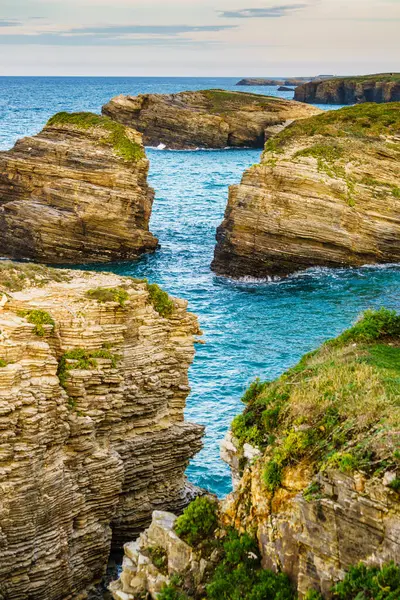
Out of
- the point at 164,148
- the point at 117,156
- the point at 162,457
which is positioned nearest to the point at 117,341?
the point at 162,457

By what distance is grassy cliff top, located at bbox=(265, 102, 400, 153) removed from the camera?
6525cm

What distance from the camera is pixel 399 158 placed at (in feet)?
207

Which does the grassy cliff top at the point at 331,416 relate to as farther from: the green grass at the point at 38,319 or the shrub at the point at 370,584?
the green grass at the point at 38,319

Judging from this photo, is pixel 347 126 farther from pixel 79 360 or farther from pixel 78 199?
pixel 79 360

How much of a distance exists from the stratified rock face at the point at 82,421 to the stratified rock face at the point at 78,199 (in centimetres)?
3357

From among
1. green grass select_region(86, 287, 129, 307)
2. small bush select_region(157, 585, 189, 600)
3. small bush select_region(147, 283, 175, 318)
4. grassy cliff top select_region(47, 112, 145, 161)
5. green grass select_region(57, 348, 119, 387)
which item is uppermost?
grassy cliff top select_region(47, 112, 145, 161)

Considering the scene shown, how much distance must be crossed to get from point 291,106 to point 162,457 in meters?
131

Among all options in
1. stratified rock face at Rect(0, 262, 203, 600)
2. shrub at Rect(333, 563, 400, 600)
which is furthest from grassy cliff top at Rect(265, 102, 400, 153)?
shrub at Rect(333, 563, 400, 600)

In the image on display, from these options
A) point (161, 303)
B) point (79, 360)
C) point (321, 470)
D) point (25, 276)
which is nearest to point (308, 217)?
point (161, 303)

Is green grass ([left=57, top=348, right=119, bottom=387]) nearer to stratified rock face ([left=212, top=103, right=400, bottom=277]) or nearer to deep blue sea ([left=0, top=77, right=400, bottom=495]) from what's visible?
deep blue sea ([left=0, top=77, right=400, bottom=495])

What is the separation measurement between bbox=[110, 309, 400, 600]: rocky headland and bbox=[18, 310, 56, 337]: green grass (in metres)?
6.21

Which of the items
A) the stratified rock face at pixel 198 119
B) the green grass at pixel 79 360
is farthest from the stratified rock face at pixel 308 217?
the stratified rock face at pixel 198 119

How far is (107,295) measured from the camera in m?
25.6

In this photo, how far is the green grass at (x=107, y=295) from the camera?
25.5 meters
